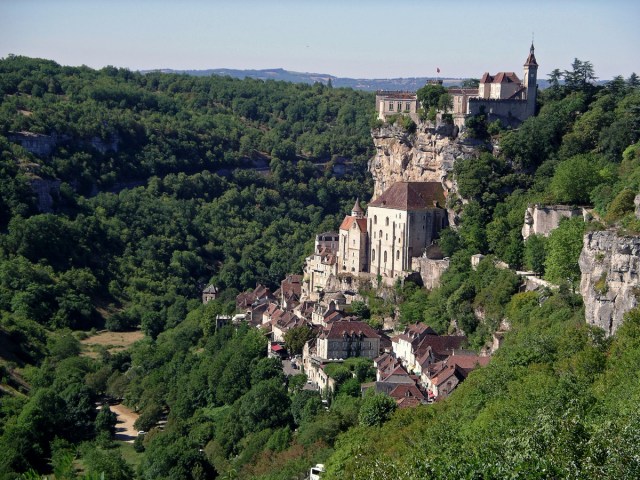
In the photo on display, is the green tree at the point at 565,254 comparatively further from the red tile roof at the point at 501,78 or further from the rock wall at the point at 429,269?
the red tile roof at the point at 501,78

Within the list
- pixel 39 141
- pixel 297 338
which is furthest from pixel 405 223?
pixel 39 141

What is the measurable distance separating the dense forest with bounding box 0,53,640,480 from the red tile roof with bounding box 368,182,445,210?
76.8 inches

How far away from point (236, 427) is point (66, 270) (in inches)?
1650

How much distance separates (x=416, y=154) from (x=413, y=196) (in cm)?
774

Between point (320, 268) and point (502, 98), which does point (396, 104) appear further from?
point (320, 268)

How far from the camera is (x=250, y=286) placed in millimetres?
98938

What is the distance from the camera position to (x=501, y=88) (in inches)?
2854

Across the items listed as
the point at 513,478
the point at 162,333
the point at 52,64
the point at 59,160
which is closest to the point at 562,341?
the point at 513,478

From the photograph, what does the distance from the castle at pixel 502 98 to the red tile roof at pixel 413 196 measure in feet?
16.5

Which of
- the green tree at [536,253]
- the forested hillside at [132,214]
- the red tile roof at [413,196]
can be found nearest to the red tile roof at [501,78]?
the red tile roof at [413,196]

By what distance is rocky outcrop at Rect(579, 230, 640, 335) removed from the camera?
45.2 m

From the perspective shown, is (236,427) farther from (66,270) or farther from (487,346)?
(66,270)

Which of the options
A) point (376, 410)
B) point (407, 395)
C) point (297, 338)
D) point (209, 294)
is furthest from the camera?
point (209, 294)

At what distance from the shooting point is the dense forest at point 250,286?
38.6 meters
